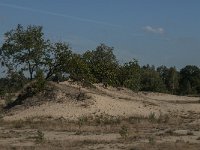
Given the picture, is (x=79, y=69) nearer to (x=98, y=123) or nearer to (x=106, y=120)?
(x=106, y=120)

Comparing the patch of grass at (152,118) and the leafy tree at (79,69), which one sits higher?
the leafy tree at (79,69)

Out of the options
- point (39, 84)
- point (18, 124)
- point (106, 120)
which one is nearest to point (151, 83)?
point (39, 84)

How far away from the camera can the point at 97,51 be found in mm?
87000

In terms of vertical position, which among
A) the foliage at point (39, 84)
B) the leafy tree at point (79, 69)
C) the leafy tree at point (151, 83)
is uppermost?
the leafy tree at point (151, 83)

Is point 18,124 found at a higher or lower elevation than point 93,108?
lower

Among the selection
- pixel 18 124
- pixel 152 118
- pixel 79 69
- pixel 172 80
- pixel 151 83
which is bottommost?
pixel 18 124

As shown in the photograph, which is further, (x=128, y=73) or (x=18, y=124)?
(x=128, y=73)

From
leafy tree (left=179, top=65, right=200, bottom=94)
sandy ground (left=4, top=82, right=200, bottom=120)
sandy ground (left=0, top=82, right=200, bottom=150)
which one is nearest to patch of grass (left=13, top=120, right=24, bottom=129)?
sandy ground (left=0, top=82, right=200, bottom=150)

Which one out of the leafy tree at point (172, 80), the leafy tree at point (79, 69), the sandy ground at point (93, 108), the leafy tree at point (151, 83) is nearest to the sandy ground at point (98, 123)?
the sandy ground at point (93, 108)

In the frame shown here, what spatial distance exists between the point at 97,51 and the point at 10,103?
3841 cm

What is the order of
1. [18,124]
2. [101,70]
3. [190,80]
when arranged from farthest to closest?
[190,80]
[101,70]
[18,124]

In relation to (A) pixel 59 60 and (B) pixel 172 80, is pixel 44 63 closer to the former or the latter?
(A) pixel 59 60

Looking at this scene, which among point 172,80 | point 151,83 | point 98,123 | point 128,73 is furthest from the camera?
point 172,80

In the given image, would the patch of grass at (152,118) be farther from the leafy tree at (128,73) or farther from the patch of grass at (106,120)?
the leafy tree at (128,73)
